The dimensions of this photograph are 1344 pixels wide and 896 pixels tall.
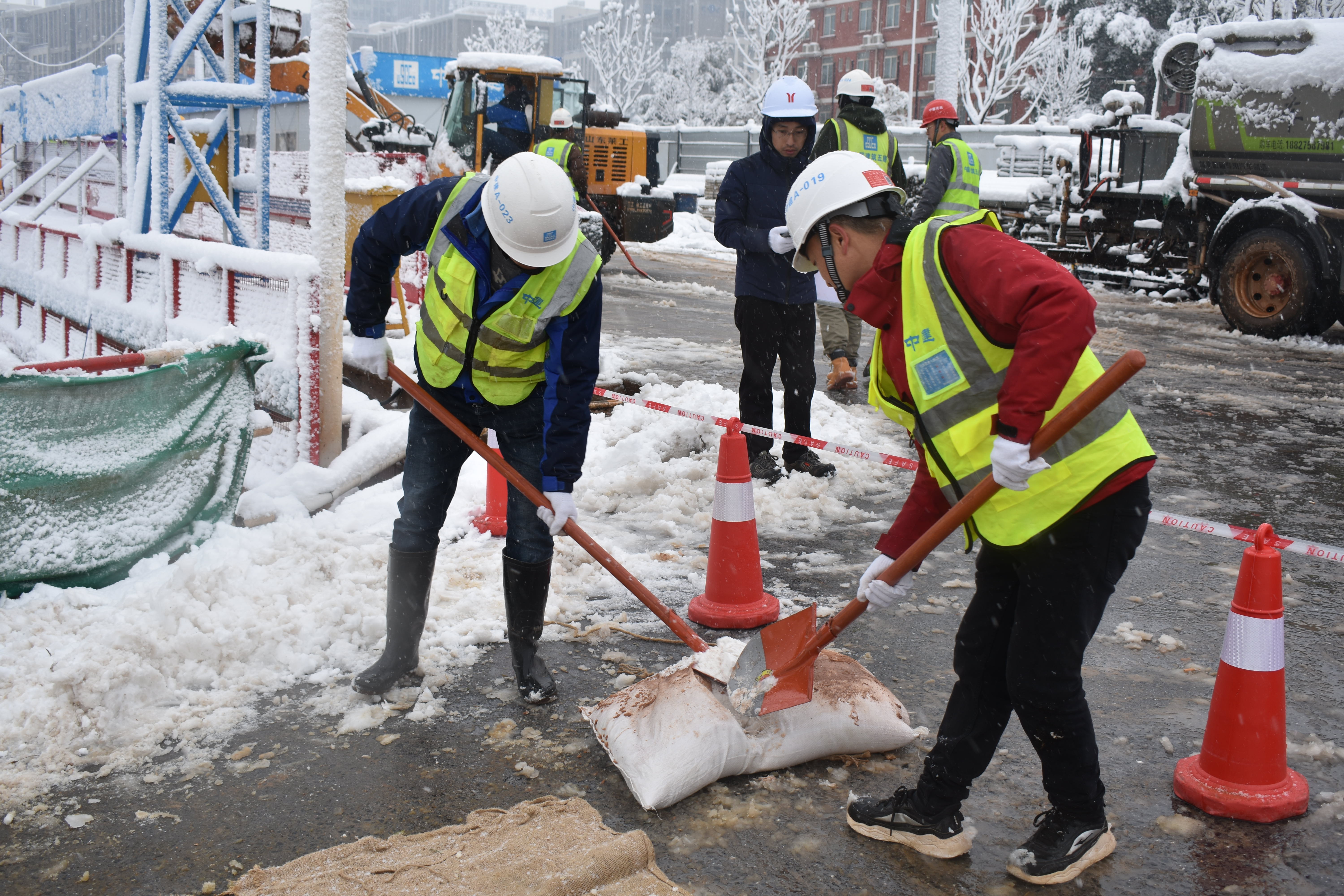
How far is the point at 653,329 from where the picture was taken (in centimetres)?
1129

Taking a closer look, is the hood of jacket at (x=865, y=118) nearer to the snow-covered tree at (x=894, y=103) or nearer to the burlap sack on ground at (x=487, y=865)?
the burlap sack on ground at (x=487, y=865)

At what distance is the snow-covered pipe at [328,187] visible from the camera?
5.01 meters

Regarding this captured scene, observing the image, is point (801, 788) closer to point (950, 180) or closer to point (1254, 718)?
point (1254, 718)

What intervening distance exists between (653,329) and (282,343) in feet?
21.0

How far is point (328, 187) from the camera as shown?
201 inches

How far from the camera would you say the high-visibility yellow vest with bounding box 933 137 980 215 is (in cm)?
711

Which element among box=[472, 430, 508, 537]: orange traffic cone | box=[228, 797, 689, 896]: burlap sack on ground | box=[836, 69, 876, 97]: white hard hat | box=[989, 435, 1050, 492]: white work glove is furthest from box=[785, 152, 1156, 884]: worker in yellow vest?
box=[836, 69, 876, 97]: white hard hat

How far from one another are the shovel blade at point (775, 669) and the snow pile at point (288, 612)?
898 millimetres

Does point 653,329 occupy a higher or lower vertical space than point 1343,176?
lower

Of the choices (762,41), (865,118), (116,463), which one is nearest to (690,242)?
(865,118)

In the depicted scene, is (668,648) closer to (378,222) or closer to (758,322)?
(378,222)

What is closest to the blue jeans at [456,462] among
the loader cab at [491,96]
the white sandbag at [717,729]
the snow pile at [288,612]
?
the snow pile at [288,612]

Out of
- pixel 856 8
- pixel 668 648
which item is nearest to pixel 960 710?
pixel 668 648

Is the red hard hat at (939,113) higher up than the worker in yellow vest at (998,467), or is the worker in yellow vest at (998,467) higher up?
the red hard hat at (939,113)
